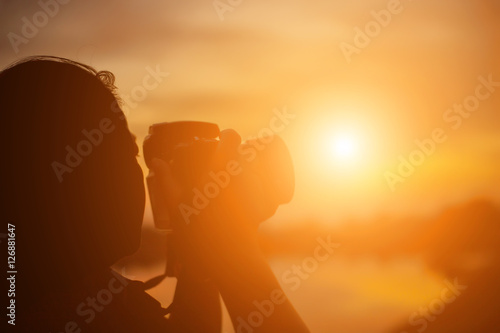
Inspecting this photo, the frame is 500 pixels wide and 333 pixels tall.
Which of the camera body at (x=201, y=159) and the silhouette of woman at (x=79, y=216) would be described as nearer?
the silhouette of woman at (x=79, y=216)

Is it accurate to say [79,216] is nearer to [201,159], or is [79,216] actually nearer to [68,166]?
[68,166]

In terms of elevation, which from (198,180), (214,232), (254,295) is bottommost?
(254,295)

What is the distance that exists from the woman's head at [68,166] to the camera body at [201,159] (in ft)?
0.51

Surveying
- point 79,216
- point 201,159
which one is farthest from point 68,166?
point 201,159

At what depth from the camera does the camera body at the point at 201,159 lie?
0.83m

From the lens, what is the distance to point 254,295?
68 centimetres

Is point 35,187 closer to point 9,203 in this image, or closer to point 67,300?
point 9,203

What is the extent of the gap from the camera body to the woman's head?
16 centimetres

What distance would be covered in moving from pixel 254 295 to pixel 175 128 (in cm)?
40

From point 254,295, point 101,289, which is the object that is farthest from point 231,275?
point 101,289

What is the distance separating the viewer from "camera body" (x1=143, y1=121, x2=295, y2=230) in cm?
83

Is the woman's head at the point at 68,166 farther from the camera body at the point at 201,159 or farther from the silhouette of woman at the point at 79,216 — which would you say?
the camera body at the point at 201,159

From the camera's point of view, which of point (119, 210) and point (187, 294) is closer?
point (119, 210)

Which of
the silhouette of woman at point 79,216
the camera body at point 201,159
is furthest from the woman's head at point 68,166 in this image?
the camera body at point 201,159
